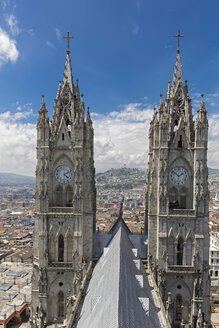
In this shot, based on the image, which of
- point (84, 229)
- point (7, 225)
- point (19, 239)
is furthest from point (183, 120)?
point (7, 225)

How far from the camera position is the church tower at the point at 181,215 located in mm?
30750

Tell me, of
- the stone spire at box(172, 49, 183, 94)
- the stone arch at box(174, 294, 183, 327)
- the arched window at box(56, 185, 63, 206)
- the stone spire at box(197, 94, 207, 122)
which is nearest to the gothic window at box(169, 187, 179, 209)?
the stone spire at box(197, 94, 207, 122)

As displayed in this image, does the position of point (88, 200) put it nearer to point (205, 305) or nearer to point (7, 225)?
point (205, 305)

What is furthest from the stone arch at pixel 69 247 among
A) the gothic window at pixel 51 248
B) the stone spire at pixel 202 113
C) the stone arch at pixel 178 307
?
the stone spire at pixel 202 113

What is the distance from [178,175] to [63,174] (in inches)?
572

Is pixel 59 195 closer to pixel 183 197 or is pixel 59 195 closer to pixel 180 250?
pixel 183 197

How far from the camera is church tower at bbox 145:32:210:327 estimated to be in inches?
1211

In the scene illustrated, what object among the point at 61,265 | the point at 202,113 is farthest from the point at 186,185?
the point at 61,265

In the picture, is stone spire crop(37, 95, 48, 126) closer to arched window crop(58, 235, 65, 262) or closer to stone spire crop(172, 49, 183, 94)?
arched window crop(58, 235, 65, 262)

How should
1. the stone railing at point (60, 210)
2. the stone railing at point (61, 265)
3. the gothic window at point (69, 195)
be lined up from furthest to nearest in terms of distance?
the gothic window at point (69, 195) → the stone railing at point (61, 265) → the stone railing at point (60, 210)

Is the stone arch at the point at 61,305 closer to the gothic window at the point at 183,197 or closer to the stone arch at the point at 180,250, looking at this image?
the stone arch at the point at 180,250

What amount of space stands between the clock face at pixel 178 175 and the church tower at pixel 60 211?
34.5 ft

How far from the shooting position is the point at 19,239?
129m

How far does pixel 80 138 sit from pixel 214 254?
5726 cm
